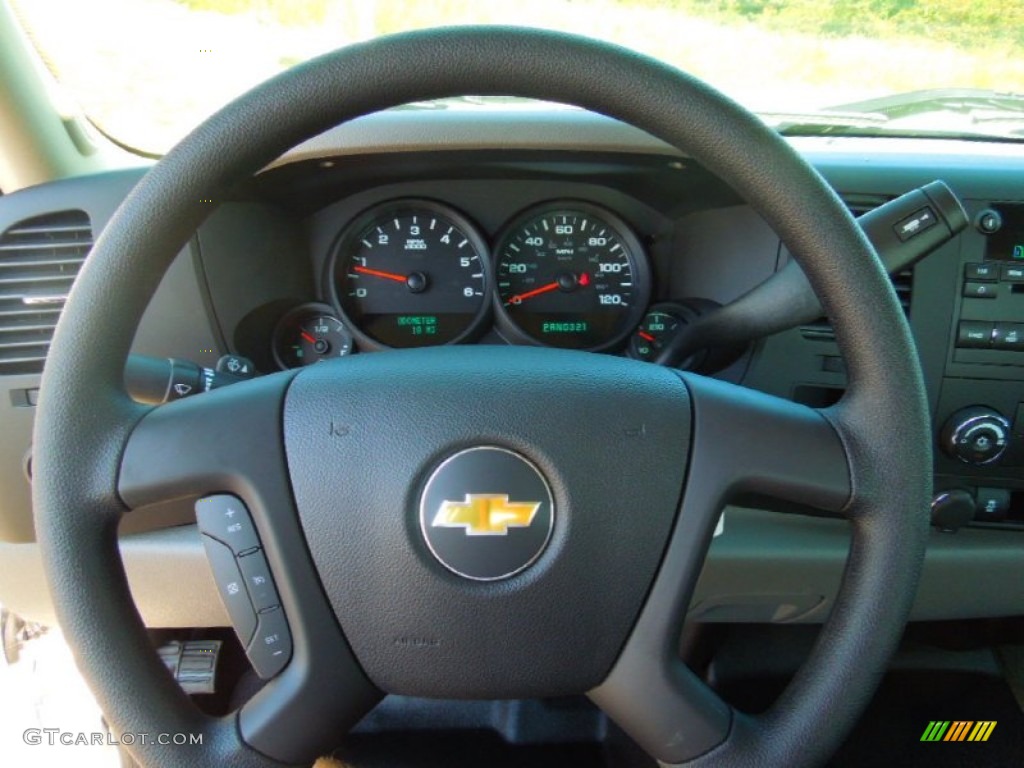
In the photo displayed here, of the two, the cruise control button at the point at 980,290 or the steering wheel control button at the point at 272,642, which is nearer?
the steering wheel control button at the point at 272,642

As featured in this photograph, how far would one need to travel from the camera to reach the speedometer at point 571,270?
77.2 inches

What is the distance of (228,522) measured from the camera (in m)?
0.95

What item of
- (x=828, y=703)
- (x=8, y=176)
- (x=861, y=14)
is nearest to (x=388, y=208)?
(x=8, y=176)

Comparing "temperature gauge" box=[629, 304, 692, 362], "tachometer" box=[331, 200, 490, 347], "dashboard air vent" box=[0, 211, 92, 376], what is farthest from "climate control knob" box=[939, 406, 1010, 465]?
"dashboard air vent" box=[0, 211, 92, 376]

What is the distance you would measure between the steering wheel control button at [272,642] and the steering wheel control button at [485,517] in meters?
0.17

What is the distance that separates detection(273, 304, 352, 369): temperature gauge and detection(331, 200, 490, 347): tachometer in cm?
4

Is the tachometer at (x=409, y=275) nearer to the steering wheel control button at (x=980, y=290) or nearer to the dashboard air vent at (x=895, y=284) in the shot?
the dashboard air vent at (x=895, y=284)

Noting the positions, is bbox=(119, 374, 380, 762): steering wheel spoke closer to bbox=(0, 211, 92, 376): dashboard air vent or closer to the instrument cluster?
bbox=(0, 211, 92, 376): dashboard air vent

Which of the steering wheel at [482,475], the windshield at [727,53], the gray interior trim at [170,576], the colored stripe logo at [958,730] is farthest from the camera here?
the colored stripe logo at [958,730]

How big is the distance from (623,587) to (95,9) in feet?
5.32

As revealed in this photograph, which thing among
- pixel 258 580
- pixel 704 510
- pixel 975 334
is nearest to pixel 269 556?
pixel 258 580

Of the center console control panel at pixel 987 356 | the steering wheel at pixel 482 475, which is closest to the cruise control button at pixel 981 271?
the center console control panel at pixel 987 356

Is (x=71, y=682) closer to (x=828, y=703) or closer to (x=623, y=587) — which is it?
(x=623, y=587)

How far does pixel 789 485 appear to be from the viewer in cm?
95
